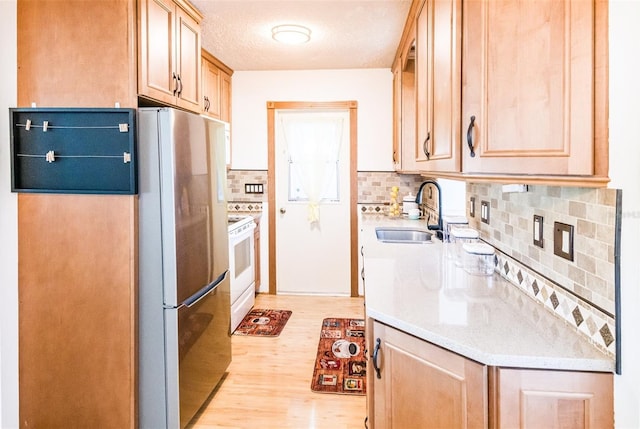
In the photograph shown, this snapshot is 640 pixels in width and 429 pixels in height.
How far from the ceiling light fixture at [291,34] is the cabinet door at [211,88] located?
0.79m

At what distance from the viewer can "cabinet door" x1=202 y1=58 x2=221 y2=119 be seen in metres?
3.50

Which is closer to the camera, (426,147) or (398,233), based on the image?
(426,147)

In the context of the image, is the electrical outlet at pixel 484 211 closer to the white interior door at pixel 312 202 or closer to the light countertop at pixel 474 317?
the light countertop at pixel 474 317

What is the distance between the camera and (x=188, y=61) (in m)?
2.47

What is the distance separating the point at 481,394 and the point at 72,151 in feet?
6.26

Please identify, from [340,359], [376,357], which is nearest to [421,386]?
Result: [376,357]

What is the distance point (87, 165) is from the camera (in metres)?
1.84

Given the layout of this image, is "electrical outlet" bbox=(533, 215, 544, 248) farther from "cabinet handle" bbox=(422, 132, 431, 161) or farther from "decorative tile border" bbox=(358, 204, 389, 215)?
"decorative tile border" bbox=(358, 204, 389, 215)

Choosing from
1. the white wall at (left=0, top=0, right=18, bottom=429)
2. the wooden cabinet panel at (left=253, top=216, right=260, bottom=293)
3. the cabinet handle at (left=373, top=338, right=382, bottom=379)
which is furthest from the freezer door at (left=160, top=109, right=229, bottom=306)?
the wooden cabinet panel at (left=253, top=216, right=260, bottom=293)

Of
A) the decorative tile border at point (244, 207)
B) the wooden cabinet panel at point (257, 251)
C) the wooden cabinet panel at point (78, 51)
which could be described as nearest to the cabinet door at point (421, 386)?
the wooden cabinet panel at point (78, 51)

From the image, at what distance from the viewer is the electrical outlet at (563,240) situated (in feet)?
3.85

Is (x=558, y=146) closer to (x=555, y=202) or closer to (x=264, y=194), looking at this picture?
(x=555, y=202)

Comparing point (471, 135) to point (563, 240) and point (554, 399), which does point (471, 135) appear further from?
point (554, 399)

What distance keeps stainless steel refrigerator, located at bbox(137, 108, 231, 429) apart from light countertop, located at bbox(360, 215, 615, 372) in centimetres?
89
